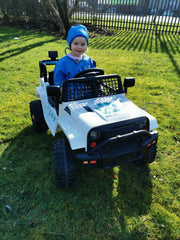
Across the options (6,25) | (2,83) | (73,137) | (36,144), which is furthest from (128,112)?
(6,25)

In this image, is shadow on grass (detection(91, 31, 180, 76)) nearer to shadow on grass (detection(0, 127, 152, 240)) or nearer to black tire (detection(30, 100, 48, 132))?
black tire (detection(30, 100, 48, 132))

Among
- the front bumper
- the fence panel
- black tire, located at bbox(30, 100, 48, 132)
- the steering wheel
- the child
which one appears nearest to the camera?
the front bumper

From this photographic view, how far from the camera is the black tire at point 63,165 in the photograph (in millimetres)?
2539

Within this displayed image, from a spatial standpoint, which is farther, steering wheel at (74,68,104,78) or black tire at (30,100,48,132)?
black tire at (30,100,48,132)

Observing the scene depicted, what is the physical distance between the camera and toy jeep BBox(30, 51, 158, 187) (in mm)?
2346

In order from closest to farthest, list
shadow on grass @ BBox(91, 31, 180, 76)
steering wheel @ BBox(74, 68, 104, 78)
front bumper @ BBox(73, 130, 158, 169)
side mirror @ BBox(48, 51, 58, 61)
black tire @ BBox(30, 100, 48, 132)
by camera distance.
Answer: front bumper @ BBox(73, 130, 158, 169)
steering wheel @ BBox(74, 68, 104, 78)
black tire @ BBox(30, 100, 48, 132)
side mirror @ BBox(48, 51, 58, 61)
shadow on grass @ BBox(91, 31, 180, 76)

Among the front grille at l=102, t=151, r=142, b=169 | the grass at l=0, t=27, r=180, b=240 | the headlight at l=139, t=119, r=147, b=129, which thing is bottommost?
the grass at l=0, t=27, r=180, b=240

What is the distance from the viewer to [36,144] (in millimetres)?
3723

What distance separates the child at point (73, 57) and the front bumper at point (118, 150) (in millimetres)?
1379

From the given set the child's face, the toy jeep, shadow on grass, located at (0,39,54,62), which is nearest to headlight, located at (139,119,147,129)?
the toy jeep

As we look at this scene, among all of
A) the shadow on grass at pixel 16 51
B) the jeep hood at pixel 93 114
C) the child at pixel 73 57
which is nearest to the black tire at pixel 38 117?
the child at pixel 73 57

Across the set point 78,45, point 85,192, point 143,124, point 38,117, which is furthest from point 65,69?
point 85,192

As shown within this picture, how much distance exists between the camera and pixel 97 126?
229 centimetres

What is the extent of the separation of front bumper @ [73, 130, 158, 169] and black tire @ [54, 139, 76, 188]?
0.23m
